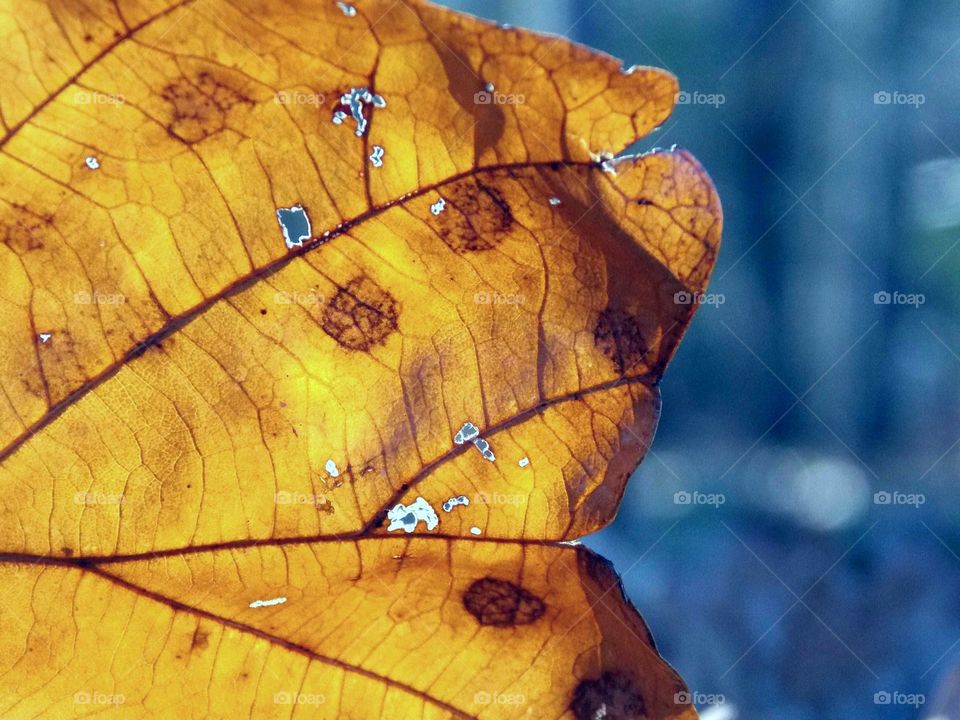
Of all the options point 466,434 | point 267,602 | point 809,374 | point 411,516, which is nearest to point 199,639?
point 267,602

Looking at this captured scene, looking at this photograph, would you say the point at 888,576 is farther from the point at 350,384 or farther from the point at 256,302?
the point at 256,302

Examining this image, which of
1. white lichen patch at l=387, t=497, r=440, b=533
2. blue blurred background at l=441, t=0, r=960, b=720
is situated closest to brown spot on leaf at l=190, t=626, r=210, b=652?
white lichen patch at l=387, t=497, r=440, b=533

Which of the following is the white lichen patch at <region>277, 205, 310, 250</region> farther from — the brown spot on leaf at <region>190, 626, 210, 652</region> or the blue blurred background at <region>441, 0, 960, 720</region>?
the blue blurred background at <region>441, 0, 960, 720</region>

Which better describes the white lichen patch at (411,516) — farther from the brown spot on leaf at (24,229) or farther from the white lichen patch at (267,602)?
the brown spot on leaf at (24,229)

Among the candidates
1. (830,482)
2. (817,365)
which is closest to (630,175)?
(817,365)

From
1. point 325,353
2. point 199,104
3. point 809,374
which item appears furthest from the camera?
point 809,374

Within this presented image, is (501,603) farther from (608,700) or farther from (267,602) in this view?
(267,602)
